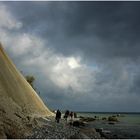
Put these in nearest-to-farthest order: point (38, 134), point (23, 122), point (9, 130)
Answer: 1. point (9, 130)
2. point (38, 134)
3. point (23, 122)

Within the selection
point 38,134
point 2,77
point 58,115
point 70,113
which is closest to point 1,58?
point 2,77

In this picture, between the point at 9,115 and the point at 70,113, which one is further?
the point at 70,113

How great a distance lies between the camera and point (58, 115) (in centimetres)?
5803

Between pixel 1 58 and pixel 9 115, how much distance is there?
2603 centimetres

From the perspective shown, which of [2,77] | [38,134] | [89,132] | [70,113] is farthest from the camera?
[70,113]

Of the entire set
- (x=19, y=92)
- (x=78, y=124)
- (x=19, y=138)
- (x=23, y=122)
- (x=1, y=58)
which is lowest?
(x=19, y=138)

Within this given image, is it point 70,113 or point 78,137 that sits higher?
point 70,113

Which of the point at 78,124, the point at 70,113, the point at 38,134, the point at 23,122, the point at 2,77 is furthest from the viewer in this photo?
the point at 70,113

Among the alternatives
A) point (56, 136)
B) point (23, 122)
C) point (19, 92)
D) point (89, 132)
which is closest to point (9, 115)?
point (23, 122)

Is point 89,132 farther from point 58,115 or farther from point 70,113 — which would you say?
point 70,113

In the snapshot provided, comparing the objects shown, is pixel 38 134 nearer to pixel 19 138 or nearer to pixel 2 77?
pixel 19 138

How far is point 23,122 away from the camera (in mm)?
38312

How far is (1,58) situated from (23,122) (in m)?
24.5

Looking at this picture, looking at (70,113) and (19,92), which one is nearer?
(19,92)
